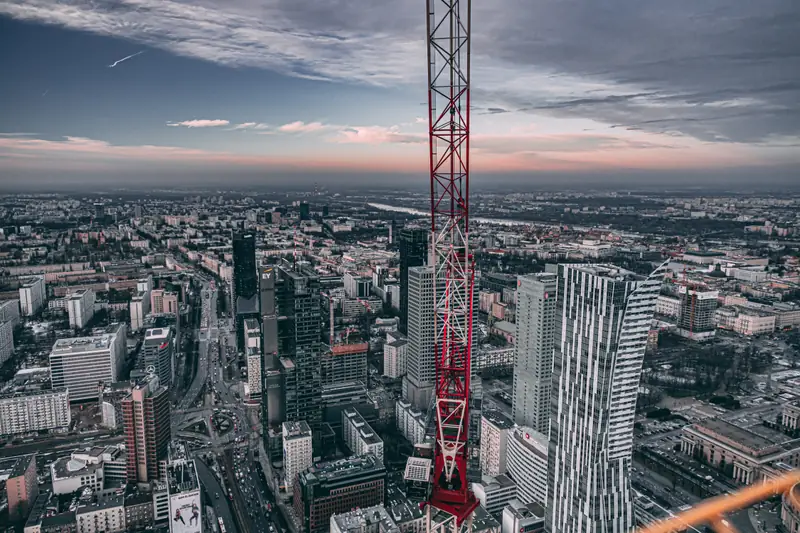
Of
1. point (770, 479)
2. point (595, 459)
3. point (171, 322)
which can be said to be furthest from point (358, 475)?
point (171, 322)

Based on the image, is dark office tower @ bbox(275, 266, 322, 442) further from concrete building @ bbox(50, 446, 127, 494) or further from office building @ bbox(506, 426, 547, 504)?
office building @ bbox(506, 426, 547, 504)

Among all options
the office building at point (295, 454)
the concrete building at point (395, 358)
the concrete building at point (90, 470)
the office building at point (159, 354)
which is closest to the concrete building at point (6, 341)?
the office building at point (159, 354)

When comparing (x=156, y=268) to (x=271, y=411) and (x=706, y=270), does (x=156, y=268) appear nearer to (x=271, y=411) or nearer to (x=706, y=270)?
(x=271, y=411)

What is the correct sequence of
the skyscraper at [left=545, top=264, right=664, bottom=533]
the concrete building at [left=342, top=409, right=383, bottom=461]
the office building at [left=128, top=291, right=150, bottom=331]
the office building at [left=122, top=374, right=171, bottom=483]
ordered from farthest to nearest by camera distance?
the office building at [left=128, top=291, right=150, bottom=331], the concrete building at [left=342, top=409, right=383, bottom=461], the office building at [left=122, top=374, right=171, bottom=483], the skyscraper at [left=545, top=264, right=664, bottom=533]

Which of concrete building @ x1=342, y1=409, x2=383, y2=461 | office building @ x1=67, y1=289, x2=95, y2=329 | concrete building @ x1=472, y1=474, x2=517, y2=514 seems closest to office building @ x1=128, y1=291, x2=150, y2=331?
office building @ x1=67, y1=289, x2=95, y2=329

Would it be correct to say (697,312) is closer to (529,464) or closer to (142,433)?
(529,464)

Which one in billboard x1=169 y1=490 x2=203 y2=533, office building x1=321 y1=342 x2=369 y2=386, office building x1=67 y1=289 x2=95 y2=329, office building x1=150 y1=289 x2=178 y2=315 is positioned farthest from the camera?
office building x1=150 y1=289 x2=178 y2=315

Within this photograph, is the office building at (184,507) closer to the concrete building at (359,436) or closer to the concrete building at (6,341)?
the concrete building at (359,436)
